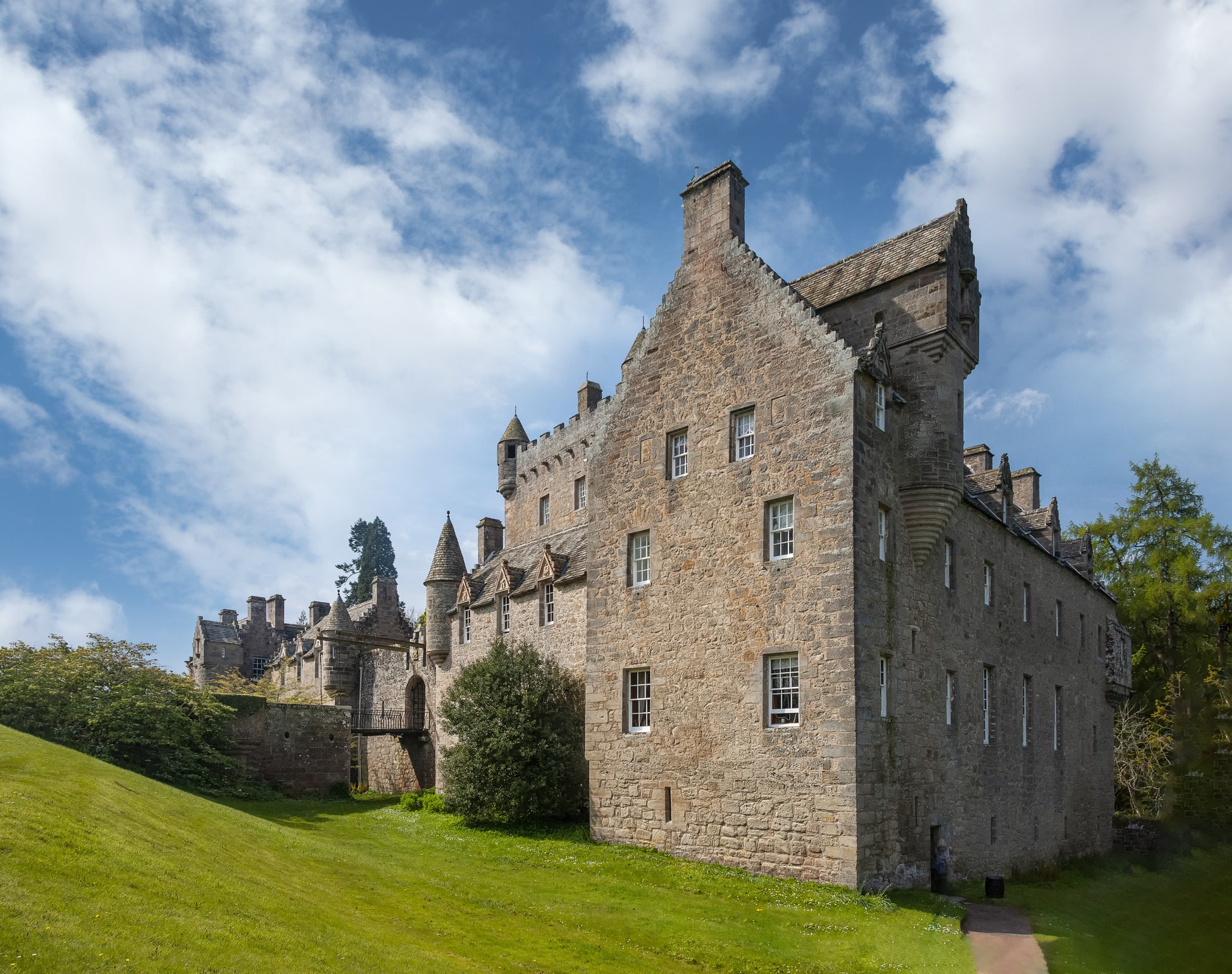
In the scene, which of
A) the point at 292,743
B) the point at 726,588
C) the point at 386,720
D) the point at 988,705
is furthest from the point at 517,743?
the point at 386,720

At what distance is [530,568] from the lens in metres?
34.5

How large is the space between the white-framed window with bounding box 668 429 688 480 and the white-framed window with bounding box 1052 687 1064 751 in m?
17.2

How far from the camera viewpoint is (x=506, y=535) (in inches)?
1976

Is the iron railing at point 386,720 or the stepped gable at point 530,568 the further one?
the iron railing at point 386,720

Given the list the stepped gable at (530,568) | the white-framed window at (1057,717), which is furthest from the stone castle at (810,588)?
the stepped gable at (530,568)

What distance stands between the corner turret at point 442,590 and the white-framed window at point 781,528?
20.2 meters

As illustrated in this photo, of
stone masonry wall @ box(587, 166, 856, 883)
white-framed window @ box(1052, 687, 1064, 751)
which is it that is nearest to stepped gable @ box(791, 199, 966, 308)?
stone masonry wall @ box(587, 166, 856, 883)

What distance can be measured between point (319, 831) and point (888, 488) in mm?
17728

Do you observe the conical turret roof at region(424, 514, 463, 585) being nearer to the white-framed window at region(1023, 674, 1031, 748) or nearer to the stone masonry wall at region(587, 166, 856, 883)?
the stone masonry wall at region(587, 166, 856, 883)

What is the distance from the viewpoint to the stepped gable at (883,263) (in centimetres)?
2269

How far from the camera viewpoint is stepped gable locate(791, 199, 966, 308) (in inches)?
893

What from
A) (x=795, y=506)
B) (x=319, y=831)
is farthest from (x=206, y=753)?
(x=795, y=506)

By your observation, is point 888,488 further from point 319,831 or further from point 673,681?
point 319,831

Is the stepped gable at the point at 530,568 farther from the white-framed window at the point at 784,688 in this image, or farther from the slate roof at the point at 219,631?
the slate roof at the point at 219,631
